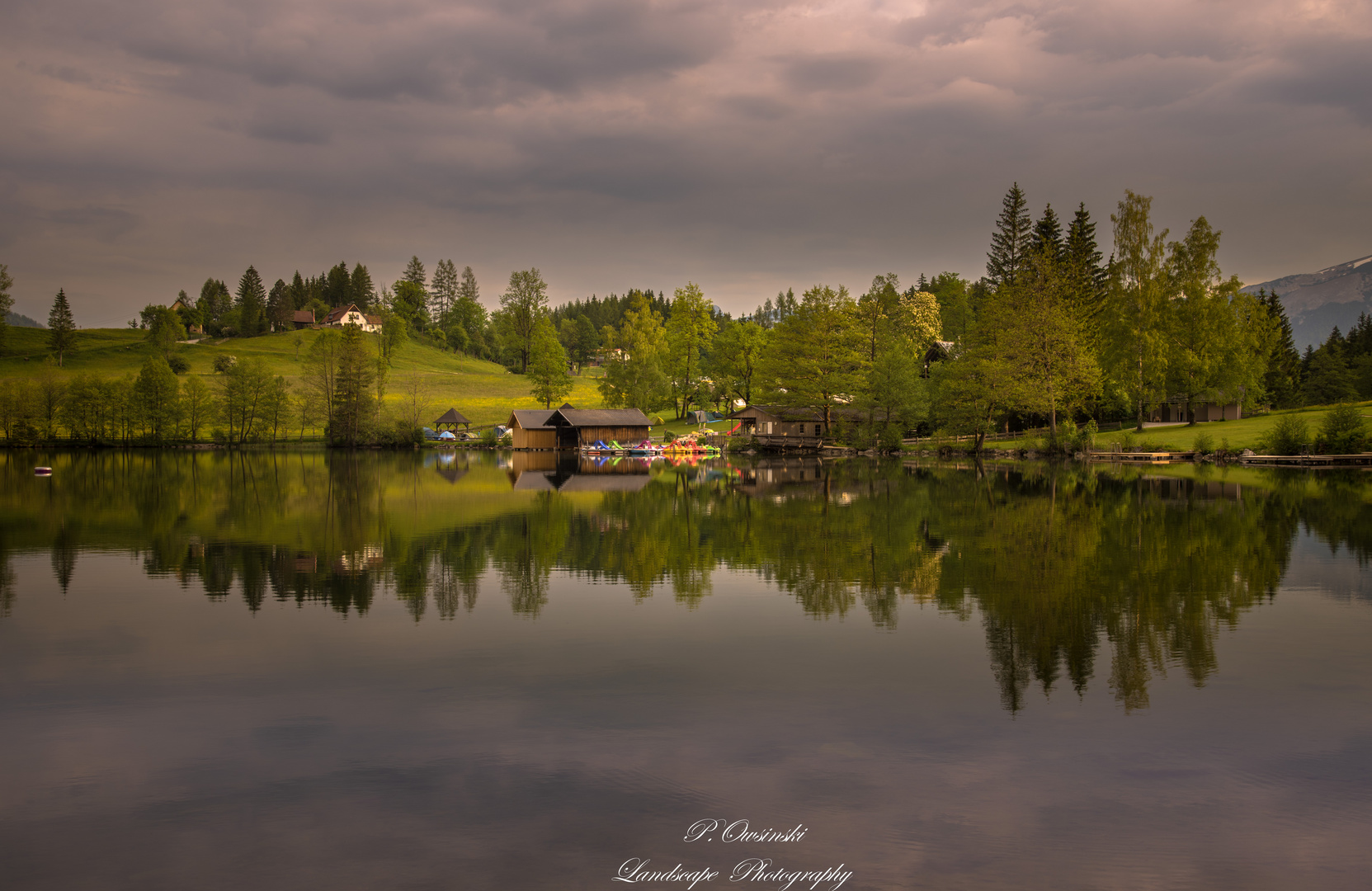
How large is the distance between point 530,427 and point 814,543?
202 feet

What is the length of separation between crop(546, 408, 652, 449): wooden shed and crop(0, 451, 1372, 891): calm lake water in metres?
Result: 58.7

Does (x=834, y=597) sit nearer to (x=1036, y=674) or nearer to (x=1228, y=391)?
(x=1036, y=674)

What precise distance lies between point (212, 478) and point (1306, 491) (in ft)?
158

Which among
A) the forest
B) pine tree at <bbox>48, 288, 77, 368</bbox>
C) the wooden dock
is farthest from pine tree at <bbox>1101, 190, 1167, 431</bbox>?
pine tree at <bbox>48, 288, 77, 368</bbox>

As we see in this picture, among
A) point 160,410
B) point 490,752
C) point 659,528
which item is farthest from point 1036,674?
point 160,410

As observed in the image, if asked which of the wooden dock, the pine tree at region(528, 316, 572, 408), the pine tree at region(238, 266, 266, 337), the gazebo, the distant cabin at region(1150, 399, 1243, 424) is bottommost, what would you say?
the wooden dock

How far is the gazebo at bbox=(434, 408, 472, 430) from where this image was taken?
3536 inches

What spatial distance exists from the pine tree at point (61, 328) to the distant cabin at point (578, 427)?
2544 inches

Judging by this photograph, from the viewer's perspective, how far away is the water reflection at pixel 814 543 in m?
12.7

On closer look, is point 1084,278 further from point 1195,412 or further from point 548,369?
point 548,369

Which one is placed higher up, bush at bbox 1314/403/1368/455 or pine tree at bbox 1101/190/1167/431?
pine tree at bbox 1101/190/1167/431

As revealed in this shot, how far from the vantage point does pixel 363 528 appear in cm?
2317

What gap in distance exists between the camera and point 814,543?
20156 mm

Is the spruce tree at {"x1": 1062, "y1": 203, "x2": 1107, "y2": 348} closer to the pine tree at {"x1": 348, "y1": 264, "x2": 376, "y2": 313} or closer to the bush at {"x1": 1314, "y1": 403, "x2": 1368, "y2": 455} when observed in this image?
the bush at {"x1": 1314, "y1": 403, "x2": 1368, "y2": 455}
